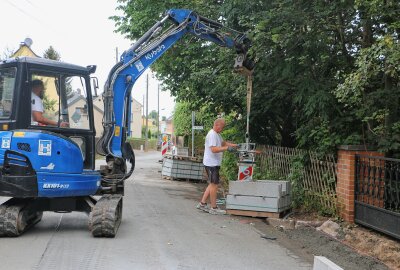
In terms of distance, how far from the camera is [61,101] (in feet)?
26.0

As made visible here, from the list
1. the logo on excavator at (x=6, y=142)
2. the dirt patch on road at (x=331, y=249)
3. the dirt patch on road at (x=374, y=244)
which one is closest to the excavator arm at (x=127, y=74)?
the logo on excavator at (x=6, y=142)

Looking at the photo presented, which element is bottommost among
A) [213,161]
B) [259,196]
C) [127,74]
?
[259,196]

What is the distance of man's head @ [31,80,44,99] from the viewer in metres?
7.63

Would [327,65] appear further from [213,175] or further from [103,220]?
[103,220]

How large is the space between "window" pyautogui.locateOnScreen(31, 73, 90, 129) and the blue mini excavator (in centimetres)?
2

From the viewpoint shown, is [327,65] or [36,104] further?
[327,65]

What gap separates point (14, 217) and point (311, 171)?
19.7 feet

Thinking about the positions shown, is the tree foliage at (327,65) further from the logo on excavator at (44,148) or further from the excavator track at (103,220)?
the logo on excavator at (44,148)

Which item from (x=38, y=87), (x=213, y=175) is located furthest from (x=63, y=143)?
(x=213, y=175)

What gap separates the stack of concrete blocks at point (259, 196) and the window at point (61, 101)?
3.45 meters

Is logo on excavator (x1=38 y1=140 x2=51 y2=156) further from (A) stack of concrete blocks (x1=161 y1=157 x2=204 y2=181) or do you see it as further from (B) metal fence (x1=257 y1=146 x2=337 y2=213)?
(A) stack of concrete blocks (x1=161 y1=157 x2=204 y2=181)

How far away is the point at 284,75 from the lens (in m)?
9.58

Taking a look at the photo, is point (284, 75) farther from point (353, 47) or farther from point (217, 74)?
point (217, 74)

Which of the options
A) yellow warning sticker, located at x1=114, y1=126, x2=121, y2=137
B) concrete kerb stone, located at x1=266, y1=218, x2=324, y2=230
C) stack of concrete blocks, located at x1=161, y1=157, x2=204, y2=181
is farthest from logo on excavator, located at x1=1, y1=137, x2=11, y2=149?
stack of concrete blocks, located at x1=161, y1=157, x2=204, y2=181
